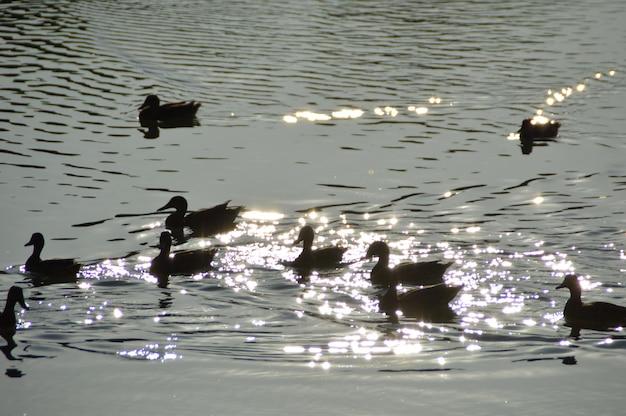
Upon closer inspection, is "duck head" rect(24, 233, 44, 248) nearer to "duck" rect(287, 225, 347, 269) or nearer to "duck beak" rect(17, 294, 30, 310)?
"duck beak" rect(17, 294, 30, 310)

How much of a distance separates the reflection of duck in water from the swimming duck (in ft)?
29.8

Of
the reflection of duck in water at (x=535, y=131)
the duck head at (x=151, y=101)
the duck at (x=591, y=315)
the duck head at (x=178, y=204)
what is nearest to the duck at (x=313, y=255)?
the duck head at (x=178, y=204)

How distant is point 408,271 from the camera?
14.7m

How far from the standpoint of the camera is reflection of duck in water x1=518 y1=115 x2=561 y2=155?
22.2 m

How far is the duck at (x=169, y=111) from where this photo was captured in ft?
80.2

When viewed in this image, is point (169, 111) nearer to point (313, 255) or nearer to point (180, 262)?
point (180, 262)

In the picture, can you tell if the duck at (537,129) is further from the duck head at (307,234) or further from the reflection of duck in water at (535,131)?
the duck head at (307,234)

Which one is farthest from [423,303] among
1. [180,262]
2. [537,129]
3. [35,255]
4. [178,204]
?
[537,129]

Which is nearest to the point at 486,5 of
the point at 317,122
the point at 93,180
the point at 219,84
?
the point at 219,84

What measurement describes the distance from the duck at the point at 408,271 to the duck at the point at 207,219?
2979mm

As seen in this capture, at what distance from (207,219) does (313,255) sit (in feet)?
8.64

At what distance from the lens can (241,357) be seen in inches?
461

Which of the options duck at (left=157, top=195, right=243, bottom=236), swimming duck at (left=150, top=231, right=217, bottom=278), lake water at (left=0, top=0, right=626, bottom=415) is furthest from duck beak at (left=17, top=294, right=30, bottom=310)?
duck at (left=157, top=195, right=243, bottom=236)

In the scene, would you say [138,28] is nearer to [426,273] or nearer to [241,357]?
[426,273]
